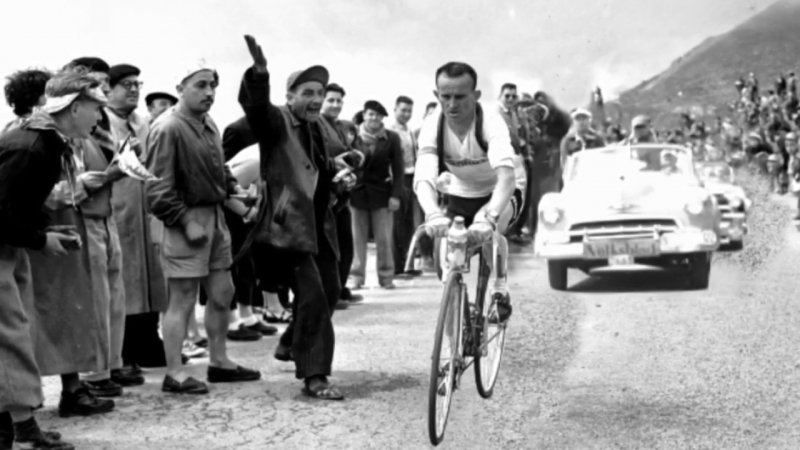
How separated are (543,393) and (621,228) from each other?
5.64m

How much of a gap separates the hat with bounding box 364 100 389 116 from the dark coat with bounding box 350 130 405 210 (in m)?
0.23

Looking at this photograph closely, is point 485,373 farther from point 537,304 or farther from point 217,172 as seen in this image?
point 537,304

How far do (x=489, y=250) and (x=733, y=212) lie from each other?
10.4 meters

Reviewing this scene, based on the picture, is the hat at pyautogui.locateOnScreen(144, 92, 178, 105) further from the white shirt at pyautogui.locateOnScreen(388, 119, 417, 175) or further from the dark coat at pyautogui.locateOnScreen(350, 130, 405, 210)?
the white shirt at pyautogui.locateOnScreen(388, 119, 417, 175)

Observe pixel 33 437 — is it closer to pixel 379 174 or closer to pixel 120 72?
pixel 120 72

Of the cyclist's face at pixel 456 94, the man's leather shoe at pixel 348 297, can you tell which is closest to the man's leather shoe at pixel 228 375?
the cyclist's face at pixel 456 94

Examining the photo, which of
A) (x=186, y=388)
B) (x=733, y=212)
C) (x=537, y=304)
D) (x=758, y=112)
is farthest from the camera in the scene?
(x=758, y=112)

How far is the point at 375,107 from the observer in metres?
13.1

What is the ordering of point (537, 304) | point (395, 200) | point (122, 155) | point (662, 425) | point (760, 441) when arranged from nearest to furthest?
point (760, 441) < point (662, 425) < point (122, 155) < point (537, 304) < point (395, 200)

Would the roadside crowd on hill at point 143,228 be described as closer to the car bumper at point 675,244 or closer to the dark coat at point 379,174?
the dark coat at point 379,174

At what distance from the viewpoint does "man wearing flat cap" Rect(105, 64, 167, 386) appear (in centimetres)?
762

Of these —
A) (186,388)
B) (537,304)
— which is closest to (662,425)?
(186,388)

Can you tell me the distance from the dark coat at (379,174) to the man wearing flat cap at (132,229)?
17.7 ft

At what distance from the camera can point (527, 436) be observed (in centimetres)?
580
